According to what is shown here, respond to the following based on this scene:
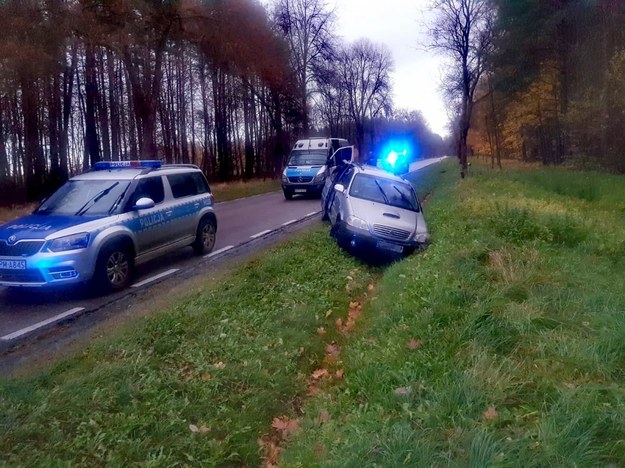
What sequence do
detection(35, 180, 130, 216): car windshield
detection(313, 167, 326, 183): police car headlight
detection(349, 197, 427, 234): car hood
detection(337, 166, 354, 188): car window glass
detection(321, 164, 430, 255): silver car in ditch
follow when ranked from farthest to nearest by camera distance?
detection(313, 167, 326, 183): police car headlight, detection(337, 166, 354, 188): car window glass, detection(349, 197, 427, 234): car hood, detection(321, 164, 430, 255): silver car in ditch, detection(35, 180, 130, 216): car windshield

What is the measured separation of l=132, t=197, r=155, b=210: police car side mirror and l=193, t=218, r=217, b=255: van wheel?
2.09 meters

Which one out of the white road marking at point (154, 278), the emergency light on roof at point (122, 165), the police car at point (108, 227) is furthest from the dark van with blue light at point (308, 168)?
the white road marking at point (154, 278)

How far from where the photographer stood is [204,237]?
12.1 meters

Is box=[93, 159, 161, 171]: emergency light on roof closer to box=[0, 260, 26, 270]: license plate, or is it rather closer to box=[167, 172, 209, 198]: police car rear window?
box=[167, 172, 209, 198]: police car rear window

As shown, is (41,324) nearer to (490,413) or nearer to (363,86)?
(490,413)

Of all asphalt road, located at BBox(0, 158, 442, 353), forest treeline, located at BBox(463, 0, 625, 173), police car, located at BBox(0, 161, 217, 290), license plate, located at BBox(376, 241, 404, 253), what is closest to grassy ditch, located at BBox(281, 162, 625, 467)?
license plate, located at BBox(376, 241, 404, 253)

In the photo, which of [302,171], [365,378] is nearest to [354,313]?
[365,378]

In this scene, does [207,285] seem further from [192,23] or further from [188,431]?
[192,23]

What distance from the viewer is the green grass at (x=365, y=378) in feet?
13.7

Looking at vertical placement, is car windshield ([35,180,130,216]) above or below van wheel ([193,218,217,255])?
above

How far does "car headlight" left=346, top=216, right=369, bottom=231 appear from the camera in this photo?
11.5 meters

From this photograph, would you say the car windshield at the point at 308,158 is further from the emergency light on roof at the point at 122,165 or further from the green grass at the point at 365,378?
the green grass at the point at 365,378

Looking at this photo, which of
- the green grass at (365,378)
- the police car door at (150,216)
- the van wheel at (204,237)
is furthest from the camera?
the van wheel at (204,237)

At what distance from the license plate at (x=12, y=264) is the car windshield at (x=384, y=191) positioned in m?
6.72
